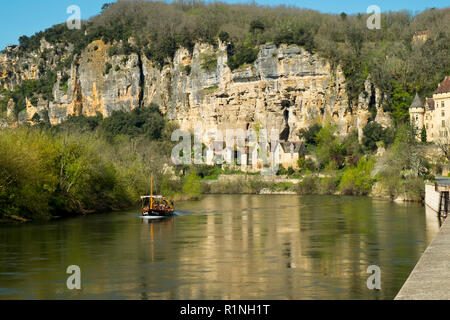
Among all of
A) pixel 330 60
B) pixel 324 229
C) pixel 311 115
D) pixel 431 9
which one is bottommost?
pixel 324 229

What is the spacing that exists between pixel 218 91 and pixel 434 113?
4523cm

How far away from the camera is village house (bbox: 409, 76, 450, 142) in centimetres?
8812

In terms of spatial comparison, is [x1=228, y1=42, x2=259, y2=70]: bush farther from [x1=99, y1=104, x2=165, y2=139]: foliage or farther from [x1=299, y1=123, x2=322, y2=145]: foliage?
[x1=299, y1=123, x2=322, y2=145]: foliage

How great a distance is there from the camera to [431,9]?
447 feet

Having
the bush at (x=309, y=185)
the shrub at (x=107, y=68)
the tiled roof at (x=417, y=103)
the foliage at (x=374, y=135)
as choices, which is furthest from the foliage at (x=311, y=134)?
the shrub at (x=107, y=68)

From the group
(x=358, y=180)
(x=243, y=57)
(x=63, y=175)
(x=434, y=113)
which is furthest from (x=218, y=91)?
(x=63, y=175)

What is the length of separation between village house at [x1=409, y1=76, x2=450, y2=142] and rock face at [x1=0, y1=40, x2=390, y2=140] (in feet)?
31.9

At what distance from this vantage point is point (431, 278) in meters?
19.1

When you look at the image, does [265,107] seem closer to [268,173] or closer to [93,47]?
[268,173]

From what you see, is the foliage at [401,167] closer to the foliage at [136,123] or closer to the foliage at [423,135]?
the foliage at [423,135]

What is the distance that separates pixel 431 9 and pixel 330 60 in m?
32.6

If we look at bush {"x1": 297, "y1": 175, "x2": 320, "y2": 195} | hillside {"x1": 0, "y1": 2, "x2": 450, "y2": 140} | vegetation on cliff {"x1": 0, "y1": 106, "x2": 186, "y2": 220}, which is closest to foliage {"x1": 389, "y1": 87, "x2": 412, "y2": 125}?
hillside {"x1": 0, "y1": 2, "x2": 450, "y2": 140}
